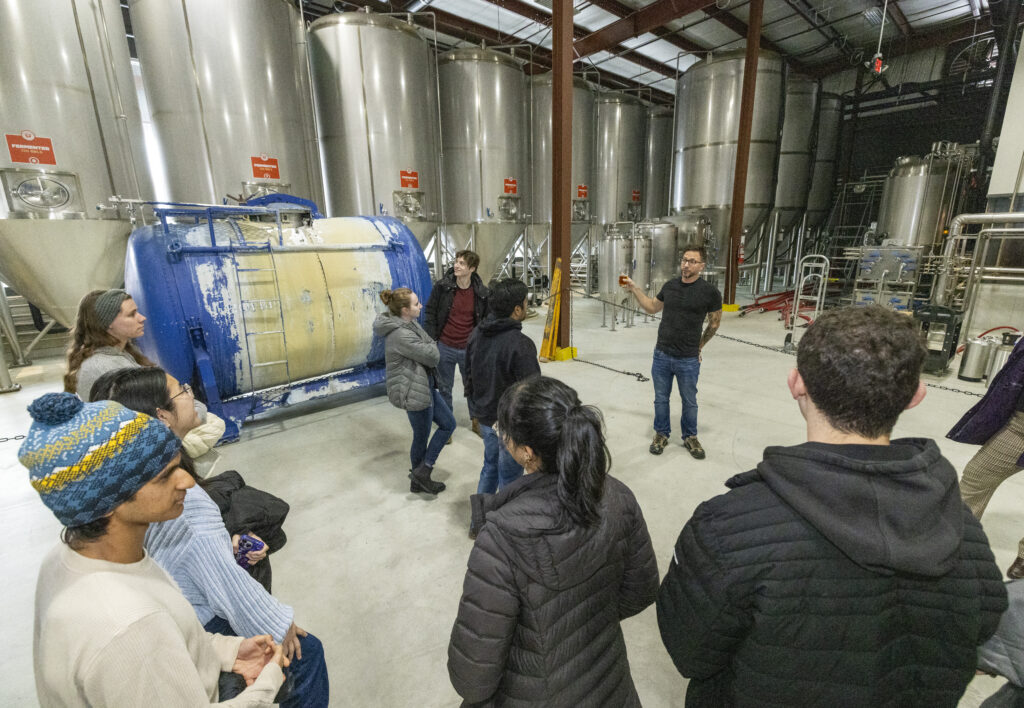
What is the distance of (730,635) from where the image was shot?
0.97 m

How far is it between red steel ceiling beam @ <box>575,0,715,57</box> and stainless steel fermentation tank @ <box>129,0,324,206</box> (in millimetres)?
5421

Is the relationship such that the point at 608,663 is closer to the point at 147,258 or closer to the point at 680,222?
the point at 147,258

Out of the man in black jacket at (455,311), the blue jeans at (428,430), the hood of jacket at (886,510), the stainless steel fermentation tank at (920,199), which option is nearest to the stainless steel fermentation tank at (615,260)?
the stainless steel fermentation tank at (920,199)

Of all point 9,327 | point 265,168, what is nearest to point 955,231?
point 265,168

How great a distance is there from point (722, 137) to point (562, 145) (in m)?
5.97

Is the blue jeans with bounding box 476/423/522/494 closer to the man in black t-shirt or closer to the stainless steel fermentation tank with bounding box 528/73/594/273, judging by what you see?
the man in black t-shirt

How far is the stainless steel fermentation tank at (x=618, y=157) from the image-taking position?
1125 centimetres

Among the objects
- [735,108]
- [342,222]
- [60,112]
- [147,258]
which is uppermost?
[735,108]

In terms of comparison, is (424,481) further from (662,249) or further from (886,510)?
(662,249)

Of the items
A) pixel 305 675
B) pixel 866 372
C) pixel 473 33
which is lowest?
pixel 305 675

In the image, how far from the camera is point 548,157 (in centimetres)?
1040

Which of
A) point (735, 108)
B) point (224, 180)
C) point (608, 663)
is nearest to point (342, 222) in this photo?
point (224, 180)

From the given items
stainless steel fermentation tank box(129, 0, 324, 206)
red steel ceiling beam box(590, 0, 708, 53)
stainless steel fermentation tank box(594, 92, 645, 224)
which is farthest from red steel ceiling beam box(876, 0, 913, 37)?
stainless steel fermentation tank box(129, 0, 324, 206)

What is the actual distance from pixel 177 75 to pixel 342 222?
2.84 meters
